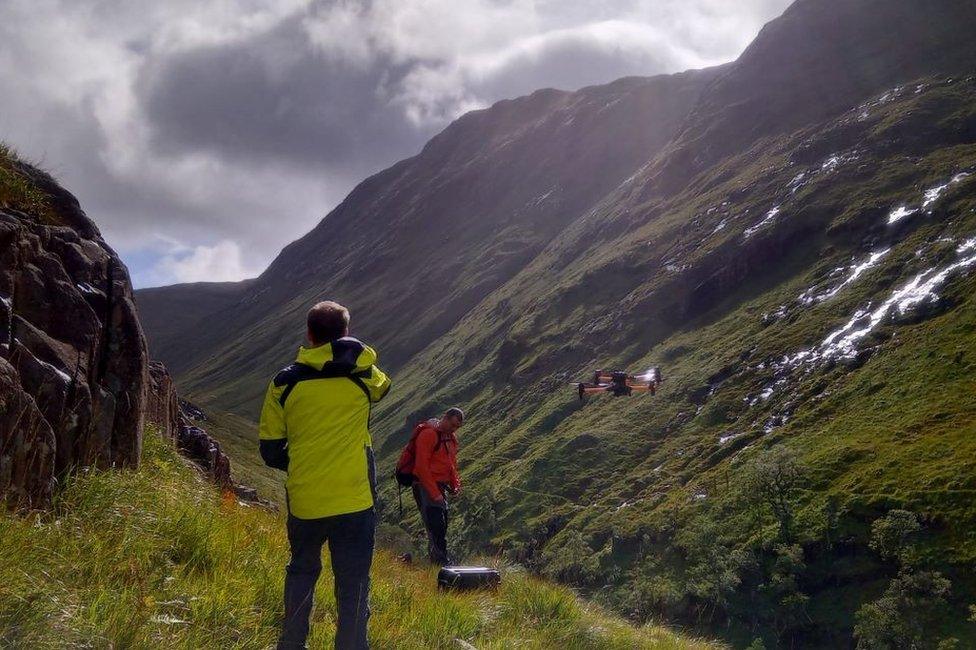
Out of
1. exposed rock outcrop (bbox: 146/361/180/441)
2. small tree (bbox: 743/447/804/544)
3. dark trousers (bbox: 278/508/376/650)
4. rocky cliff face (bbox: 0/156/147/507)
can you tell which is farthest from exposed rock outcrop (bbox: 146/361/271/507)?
small tree (bbox: 743/447/804/544)

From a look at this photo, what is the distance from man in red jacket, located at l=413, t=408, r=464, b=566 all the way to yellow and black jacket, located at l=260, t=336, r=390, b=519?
603 cm

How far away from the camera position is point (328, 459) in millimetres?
5746

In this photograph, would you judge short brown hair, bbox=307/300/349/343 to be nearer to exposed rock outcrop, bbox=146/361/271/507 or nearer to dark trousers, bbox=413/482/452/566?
exposed rock outcrop, bbox=146/361/271/507

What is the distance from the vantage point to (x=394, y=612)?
658 cm

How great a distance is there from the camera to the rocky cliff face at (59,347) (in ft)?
19.9

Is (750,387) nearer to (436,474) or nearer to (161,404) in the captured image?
(436,474)

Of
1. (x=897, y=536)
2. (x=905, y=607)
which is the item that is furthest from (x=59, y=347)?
(x=897, y=536)

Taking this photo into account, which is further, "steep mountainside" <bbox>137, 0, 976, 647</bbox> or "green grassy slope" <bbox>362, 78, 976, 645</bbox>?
"green grassy slope" <bbox>362, 78, 976, 645</bbox>

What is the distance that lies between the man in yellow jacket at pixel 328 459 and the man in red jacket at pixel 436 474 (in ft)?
19.7

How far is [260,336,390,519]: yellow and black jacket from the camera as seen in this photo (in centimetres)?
572

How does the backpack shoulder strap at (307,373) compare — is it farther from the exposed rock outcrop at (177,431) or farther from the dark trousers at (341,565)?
the exposed rock outcrop at (177,431)

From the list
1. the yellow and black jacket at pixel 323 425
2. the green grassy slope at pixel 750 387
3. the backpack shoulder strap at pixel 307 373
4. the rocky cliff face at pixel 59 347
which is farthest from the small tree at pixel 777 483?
the backpack shoulder strap at pixel 307 373

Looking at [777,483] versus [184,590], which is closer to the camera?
[184,590]

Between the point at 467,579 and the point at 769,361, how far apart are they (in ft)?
284
